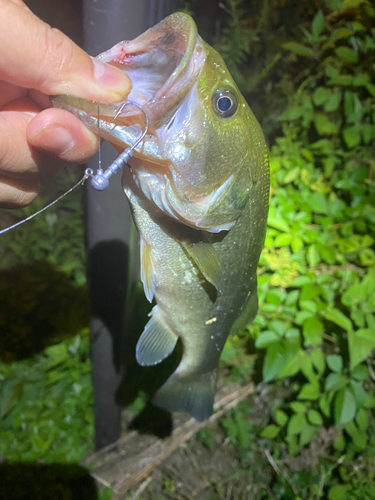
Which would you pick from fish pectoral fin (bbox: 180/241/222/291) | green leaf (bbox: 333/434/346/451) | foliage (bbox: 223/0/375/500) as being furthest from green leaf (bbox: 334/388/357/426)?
fish pectoral fin (bbox: 180/241/222/291)

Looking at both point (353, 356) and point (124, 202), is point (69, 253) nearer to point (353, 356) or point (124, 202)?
point (124, 202)

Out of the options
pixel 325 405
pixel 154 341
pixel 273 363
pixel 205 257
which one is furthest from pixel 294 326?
pixel 205 257

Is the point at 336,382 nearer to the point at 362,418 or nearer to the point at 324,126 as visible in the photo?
the point at 362,418

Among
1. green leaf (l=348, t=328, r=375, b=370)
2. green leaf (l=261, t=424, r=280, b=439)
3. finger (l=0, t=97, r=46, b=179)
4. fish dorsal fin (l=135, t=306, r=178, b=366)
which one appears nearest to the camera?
finger (l=0, t=97, r=46, b=179)

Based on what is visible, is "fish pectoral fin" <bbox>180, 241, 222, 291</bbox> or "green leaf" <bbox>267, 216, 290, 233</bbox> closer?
"fish pectoral fin" <bbox>180, 241, 222, 291</bbox>

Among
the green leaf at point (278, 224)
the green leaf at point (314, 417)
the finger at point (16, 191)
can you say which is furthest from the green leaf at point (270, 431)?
the finger at point (16, 191)

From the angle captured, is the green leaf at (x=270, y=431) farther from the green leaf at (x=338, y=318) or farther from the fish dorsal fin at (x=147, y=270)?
the fish dorsal fin at (x=147, y=270)

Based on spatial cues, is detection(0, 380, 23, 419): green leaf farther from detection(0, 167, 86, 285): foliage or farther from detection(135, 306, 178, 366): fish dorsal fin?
detection(135, 306, 178, 366): fish dorsal fin
